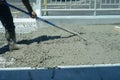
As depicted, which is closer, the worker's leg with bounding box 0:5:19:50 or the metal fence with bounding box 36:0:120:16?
the worker's leg with bounding box 0:5:19:50

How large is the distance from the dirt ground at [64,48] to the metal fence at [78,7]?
0.76m

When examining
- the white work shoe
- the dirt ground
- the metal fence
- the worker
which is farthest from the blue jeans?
the metal fence

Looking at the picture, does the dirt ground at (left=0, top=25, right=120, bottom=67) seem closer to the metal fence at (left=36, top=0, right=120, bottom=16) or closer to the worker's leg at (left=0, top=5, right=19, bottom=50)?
the worker's leg at (left=0, top=5, right=19, bottom=50)

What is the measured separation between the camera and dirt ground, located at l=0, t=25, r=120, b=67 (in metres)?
7.66

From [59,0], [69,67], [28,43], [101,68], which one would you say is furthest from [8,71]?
[59,0]

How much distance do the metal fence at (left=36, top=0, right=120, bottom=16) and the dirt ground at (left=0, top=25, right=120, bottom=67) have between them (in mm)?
761

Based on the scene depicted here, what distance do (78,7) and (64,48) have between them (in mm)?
2944

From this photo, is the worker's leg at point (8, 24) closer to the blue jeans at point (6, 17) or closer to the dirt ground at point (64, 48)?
the blue jeans at point (6, 17)

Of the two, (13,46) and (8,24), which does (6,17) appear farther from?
(13,46)

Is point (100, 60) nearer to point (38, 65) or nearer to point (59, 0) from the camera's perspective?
point (38, 65)

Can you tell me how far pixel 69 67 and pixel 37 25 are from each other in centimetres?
383

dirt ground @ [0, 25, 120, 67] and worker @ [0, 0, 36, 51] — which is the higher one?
worker @ [0, 0, 36, 51]

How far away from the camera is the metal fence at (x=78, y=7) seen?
35.8 feet

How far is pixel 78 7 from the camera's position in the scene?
440 inches
